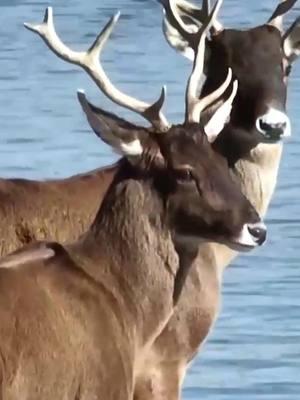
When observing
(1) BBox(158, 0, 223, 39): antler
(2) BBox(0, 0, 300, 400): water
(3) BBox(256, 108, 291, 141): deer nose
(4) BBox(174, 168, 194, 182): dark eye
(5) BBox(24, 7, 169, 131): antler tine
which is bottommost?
(2) BBox(0, 0, 300, 400): water

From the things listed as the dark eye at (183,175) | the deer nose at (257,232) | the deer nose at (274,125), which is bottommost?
the deer nose at (274,125)

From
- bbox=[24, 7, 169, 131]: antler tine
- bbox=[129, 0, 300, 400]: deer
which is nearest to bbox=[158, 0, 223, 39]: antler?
bbox=[129, 0, 300, 400]: deer

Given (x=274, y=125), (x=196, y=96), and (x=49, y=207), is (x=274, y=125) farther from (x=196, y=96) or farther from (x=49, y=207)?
(x=49, y=207)

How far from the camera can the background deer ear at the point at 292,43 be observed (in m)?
13.7

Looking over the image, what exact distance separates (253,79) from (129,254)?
2439 millimetres

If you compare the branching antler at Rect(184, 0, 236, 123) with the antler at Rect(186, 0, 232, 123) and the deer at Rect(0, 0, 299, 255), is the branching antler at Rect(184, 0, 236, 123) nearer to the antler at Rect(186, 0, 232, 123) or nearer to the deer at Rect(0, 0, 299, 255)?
the antler at Rect(186, 0, 232, 123)

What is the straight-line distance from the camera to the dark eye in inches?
439

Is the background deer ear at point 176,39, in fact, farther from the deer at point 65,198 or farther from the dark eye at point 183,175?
the dark eye at point 183,175

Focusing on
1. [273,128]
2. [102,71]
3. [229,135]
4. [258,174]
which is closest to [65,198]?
[229,135]

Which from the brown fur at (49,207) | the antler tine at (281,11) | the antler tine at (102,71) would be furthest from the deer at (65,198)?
the antler tine at (102,71)

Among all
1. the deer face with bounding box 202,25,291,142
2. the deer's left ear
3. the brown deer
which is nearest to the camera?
the brown deer

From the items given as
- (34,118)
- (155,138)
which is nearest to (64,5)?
(34,118)

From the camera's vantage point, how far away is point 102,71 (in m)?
11.7

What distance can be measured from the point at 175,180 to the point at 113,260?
1.46 ft
